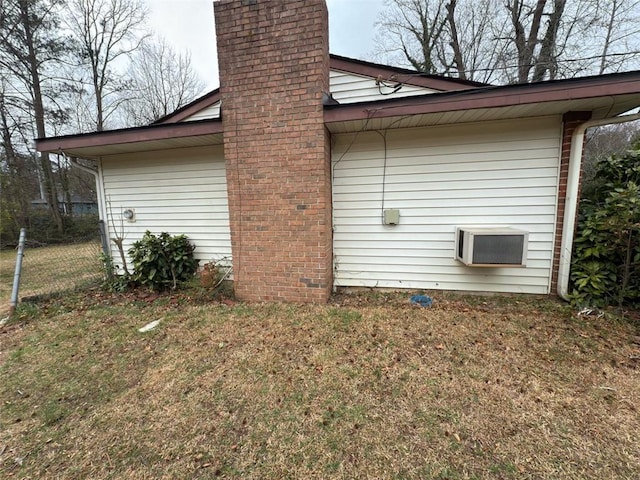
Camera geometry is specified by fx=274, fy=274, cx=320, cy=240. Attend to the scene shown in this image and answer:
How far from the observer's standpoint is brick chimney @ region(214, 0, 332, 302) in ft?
11.1

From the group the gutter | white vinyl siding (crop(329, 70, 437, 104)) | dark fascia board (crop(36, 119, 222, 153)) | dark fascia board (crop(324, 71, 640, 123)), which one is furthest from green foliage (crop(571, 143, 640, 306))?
dark fascia board (crop(36, 119, 222, 153))

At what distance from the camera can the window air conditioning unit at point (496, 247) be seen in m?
3.34

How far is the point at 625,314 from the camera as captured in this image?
310 cm

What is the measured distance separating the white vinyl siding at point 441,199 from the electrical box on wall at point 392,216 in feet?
0.23

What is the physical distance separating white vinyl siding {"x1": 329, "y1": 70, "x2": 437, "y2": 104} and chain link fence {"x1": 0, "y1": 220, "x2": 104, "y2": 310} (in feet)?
16.9

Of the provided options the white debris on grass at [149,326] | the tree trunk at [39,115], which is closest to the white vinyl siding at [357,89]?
the white debris on grass at [149,326]

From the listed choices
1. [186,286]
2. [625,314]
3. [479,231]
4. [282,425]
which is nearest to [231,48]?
[186,286]

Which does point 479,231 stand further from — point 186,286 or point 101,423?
point 186,286

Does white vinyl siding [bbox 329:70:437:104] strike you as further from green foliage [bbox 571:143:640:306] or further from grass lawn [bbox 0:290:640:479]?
grass lawn [bbox 0:290:640:479]

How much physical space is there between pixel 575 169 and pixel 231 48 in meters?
4.57

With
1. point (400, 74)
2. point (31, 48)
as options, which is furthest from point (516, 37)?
point (31, 48)

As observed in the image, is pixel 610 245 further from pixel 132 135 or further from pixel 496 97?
pixel 132 135

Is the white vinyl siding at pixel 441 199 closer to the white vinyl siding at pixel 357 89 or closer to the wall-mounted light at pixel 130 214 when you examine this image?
the white vinyl siding at pixel 357 89

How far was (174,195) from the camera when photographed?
4855 mm
